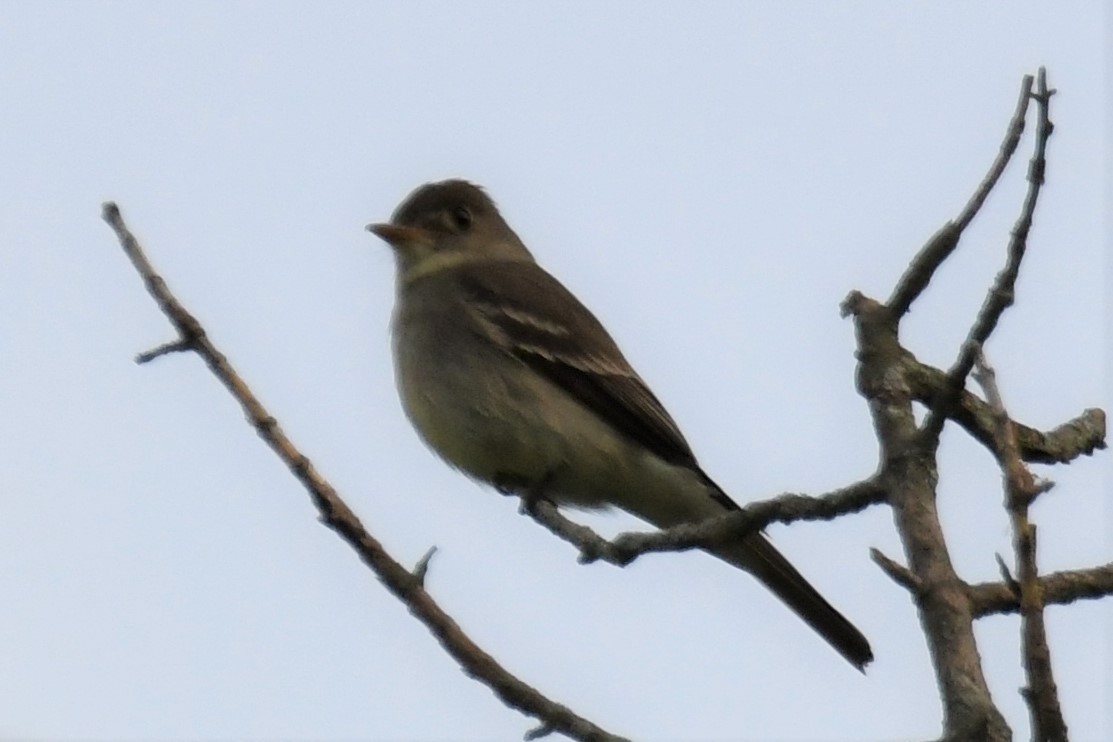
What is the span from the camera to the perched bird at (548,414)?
8758mm

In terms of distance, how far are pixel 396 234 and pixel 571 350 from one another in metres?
1.56

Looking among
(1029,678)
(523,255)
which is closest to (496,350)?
(523,255)

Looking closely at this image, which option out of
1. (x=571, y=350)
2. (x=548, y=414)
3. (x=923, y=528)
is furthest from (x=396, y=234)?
(x=923, y=528)

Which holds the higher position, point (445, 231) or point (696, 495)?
point (445, 231)

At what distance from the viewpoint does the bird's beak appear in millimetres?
10375

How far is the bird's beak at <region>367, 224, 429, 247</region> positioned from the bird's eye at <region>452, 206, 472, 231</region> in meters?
0.44

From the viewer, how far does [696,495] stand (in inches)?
348

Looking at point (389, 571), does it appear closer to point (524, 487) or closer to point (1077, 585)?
point (1077, 585)

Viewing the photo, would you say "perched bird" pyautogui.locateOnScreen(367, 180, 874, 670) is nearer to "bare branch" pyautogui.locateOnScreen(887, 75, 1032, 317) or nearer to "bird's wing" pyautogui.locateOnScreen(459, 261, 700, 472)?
"bird's wing" pyautogui.locateOnScreen(459, 261, 700, 472)

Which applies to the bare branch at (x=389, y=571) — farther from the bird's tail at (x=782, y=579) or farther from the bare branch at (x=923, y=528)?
the bird's tail at (x=782, y=579)

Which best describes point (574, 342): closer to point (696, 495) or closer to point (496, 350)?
point (496, 350)

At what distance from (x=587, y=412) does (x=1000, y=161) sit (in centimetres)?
479

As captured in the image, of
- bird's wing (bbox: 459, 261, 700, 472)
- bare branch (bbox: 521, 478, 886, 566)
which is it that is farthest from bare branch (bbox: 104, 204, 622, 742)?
bird's wing (bbox: 459, 261, 700, 472)

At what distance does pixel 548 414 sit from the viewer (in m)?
8.90
